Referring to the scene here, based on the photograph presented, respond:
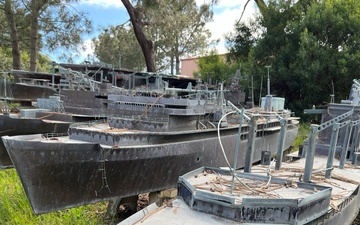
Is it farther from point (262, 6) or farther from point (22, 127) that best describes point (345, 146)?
point (262, 6)

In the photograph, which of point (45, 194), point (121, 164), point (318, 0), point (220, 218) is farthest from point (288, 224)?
point (318, 0)

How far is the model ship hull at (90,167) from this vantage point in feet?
18.8

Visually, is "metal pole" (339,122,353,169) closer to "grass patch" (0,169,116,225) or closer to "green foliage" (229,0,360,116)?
"grass patch" (0,169,116,225)

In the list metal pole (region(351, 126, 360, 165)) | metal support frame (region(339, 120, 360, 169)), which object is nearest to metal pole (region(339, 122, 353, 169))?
metal support frame (region(339, 120, 360, 169))

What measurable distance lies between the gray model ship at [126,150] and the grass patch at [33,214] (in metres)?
0.87

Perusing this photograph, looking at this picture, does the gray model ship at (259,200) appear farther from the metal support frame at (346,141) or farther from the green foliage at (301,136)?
the green foliage at (301,136)

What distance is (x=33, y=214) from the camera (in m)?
6.96

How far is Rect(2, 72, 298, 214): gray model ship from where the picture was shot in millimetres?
5773

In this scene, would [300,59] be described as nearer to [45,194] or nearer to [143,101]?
[143,101]

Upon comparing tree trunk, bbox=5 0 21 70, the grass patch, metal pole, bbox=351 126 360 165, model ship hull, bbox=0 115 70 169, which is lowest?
the grass patch

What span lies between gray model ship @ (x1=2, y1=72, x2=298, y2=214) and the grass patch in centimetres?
87

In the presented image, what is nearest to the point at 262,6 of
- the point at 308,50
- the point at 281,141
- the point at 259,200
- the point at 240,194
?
the point at 308,50

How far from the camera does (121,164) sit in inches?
259

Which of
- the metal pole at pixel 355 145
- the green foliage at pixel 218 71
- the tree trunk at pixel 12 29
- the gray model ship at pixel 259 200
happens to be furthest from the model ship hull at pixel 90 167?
the green foliage at pixel 218 71
